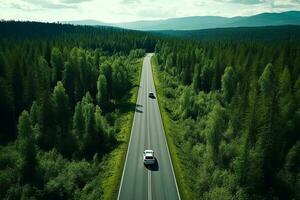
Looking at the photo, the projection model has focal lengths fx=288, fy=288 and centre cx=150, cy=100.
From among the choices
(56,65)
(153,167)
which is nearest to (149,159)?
(153,167)

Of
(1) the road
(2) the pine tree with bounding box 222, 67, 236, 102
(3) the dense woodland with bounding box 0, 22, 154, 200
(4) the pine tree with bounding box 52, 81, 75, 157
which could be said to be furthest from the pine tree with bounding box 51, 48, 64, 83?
(2) the pine tree with bounding box 222, 67, 236, 102

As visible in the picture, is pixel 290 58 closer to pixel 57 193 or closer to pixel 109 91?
pixel 109 91

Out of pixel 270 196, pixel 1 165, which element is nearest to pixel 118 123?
pixel 1 165

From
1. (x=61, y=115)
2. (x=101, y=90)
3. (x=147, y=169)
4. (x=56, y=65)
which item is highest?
(x=56, y=65)

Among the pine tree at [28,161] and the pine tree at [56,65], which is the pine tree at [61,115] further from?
the pine tree at [56,65]

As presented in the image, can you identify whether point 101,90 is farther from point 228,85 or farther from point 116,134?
point 228,85

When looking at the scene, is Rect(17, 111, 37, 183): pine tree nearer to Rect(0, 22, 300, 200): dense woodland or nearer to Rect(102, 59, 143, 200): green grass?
Rect(0, 22, 300, 200): dense woodland

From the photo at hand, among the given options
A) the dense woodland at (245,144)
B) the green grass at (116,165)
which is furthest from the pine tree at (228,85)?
the green grass at (116,165)

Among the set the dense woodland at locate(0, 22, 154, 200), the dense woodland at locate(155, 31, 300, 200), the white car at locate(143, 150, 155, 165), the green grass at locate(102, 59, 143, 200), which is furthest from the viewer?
the white car at locate(143, 150, 155, 165)
